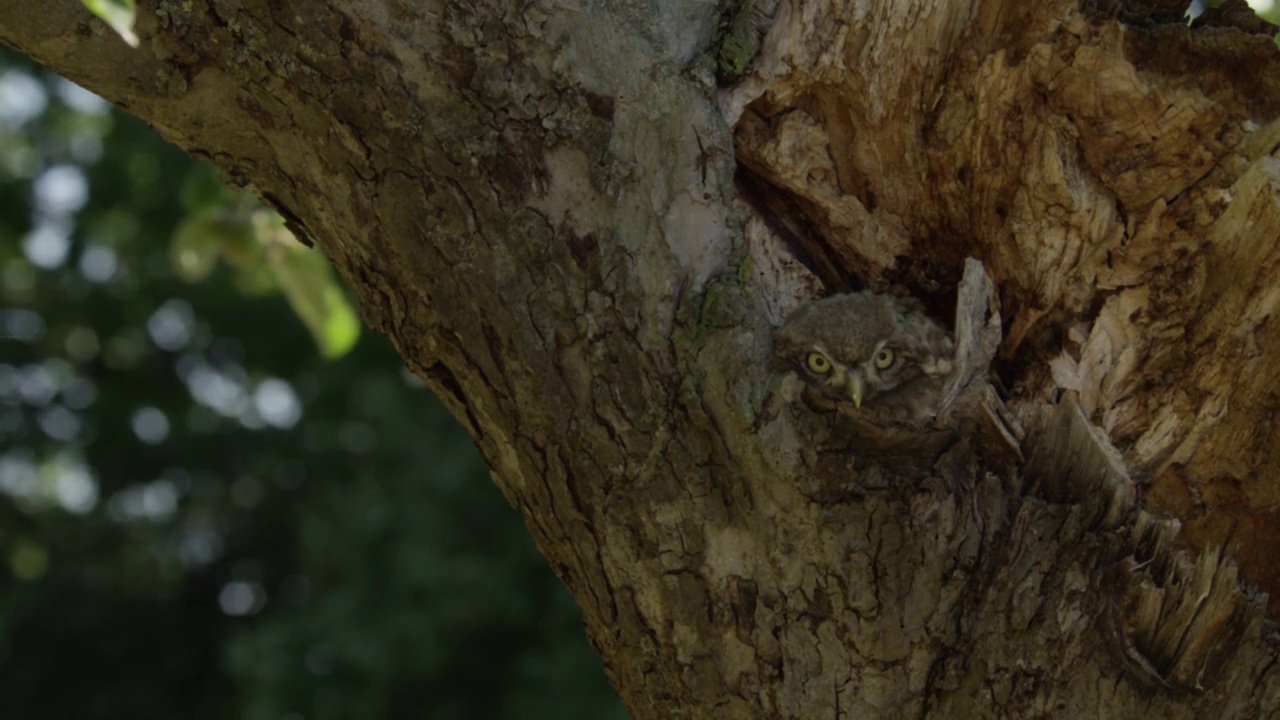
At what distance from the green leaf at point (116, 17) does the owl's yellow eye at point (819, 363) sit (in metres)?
1.47

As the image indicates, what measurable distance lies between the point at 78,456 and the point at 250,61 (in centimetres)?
1144

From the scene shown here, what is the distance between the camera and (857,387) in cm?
281

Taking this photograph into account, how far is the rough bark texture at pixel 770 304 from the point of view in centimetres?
206

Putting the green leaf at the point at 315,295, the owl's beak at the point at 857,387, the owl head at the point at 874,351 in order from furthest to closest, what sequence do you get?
the green leaf at the point at 315,295
the owl's beak at the point at 857,387
the owl head at the point at 874,351

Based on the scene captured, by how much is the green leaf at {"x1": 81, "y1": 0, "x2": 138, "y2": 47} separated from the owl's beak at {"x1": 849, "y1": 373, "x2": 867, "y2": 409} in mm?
1584

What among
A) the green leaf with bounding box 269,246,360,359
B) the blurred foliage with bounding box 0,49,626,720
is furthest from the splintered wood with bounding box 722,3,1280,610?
the blurred foliage with bounding box 0,49,626,720

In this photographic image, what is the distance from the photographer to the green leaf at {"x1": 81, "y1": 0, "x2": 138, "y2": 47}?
2275 mm

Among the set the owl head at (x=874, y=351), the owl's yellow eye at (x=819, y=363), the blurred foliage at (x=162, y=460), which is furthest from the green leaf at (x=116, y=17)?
the blurred foliage at (x=162, y=460)

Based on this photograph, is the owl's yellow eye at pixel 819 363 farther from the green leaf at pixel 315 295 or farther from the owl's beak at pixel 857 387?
the green leaf at pixel 315 295

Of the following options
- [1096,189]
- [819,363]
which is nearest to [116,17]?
[819,363]

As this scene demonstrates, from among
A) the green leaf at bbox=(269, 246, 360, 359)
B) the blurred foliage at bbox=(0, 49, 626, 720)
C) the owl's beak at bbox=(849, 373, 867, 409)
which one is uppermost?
the owl's beak at bbox=(849, 373, 867, 409)

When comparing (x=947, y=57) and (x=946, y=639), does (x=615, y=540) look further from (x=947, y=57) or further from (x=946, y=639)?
(x=947, y=57)

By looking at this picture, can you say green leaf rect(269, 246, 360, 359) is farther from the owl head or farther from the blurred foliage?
the blurred foliage

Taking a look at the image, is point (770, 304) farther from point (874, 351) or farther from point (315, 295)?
point (315, 295)
